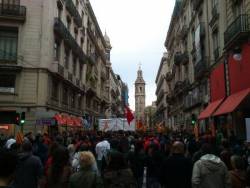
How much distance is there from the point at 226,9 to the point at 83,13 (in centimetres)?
2828

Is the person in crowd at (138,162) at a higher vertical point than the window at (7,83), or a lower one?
lower

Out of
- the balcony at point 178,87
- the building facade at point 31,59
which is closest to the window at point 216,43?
the building facade at point 31,59

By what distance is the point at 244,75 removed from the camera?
18359 mm

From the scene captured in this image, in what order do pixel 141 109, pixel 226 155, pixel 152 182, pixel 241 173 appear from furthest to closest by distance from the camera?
pixel 141 109, pixel 152 182, pixel 226 155, pixel 241 173

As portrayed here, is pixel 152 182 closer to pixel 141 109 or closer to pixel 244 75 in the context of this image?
pixel 244 75

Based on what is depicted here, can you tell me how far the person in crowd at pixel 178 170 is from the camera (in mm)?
7113

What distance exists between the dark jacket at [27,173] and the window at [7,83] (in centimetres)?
2335

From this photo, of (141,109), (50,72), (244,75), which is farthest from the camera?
(141,109)

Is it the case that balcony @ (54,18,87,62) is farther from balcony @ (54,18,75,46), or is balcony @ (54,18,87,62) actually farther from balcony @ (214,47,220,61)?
balcony @ (214,47,220,61)

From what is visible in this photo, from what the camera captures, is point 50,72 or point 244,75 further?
point 50,72

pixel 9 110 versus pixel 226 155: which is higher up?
pixel 9 110

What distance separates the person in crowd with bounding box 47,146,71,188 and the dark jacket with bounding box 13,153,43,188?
99 cm

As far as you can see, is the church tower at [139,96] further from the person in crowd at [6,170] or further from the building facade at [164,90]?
the person in crowd at [6,170]

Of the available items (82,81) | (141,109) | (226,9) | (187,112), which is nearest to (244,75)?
(226,9)
